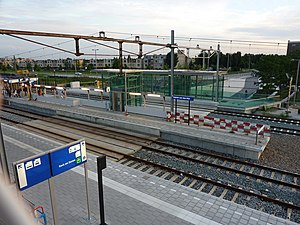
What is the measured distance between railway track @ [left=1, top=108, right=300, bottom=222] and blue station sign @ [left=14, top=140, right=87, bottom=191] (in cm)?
429

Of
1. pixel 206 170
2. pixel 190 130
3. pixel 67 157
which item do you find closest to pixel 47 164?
pixel 67 157

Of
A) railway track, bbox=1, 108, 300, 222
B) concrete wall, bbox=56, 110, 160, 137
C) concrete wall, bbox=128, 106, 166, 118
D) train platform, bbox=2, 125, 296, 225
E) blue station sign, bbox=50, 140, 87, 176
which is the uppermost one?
blue station sign, bbox=50, 140, 87, 176

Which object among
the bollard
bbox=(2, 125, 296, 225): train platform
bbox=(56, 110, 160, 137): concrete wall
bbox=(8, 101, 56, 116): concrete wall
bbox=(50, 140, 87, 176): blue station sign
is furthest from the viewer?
bbox=(8, 101, 56, 116): concrete wall

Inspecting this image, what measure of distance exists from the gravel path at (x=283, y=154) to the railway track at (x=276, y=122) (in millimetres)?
1239

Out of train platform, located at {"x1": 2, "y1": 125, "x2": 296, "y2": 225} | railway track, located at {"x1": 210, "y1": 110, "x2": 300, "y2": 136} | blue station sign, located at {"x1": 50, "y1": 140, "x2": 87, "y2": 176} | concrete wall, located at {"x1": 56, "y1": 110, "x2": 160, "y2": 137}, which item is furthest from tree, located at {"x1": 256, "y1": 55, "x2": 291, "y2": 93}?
blue station sign, located at {"x1": 50, "y1": 140, "x2": 87, "y2": 176}

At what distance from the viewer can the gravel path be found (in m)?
9.75

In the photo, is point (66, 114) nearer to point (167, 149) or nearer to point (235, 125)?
point (167, 149)

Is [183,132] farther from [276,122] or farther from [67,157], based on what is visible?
[67,157]

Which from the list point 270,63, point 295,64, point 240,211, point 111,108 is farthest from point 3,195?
point 295,64

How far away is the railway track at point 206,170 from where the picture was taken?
7.48 metres

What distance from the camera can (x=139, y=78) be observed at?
64.2 ft

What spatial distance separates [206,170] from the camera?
9328 millimetres

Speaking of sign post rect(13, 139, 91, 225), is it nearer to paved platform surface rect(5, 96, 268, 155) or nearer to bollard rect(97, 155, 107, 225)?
bollard rect(97, 155, 107, 225)

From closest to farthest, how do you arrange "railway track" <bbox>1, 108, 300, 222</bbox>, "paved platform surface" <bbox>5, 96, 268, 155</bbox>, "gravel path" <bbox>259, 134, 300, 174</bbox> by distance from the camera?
"railway track" <bbox>1, 108, 300, 222</bbox> < "gravel path" <bbox>259, 134, 300, 174</bbox> < "paved platform surface" <bbox>5, 96, 268, 155</bbox>
